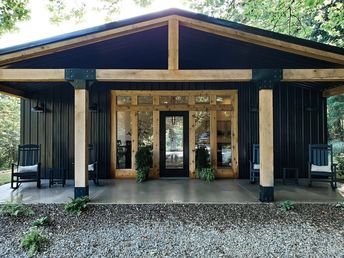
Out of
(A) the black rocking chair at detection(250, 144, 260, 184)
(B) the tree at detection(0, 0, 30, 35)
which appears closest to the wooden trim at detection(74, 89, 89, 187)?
(A) the black rocking chair at detection(250, 144, 260, 184)

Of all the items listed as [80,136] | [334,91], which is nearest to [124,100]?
[80,136]

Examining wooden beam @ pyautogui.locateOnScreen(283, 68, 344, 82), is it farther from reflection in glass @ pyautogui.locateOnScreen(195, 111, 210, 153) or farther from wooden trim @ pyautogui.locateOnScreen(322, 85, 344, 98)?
reflection in glass @ pyautogui.locateOnScreen(195, 111, 210, 153)

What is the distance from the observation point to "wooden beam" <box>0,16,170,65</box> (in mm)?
4582

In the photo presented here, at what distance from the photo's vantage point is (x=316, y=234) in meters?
3.68

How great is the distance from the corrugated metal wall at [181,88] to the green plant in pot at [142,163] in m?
0.95

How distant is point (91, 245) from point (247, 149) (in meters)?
5.08

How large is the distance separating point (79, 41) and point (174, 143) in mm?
3746

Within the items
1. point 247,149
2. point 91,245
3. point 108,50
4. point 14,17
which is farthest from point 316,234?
point 14,17

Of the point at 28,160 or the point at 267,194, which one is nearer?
the point at 267,194

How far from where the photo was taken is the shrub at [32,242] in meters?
3.29

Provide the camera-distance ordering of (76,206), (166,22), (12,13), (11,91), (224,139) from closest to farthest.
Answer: (76,206)
(166,22)
(11,91)
(12,13)
(224,139)

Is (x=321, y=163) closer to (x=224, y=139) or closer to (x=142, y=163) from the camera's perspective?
(x=224, y=139)

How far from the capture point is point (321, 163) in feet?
20.6

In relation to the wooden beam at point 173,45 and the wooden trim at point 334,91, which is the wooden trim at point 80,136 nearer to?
the wooden beam at point 173,45
